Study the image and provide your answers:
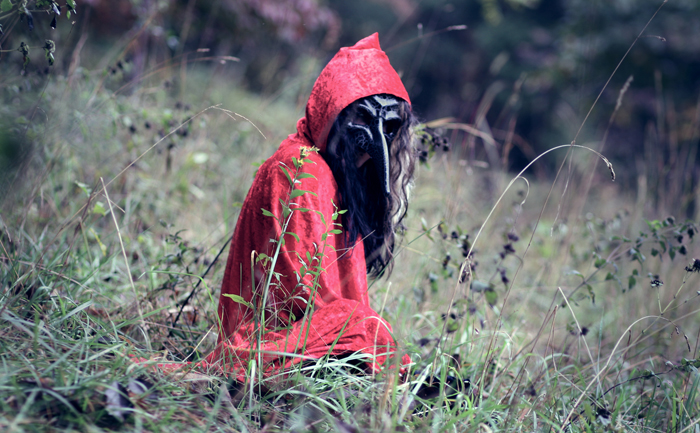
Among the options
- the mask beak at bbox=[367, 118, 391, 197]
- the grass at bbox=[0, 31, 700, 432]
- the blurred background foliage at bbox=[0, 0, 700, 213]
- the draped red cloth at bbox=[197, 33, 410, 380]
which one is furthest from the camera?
the blurred background foliage at bbox=[0, 0, 700, 213]

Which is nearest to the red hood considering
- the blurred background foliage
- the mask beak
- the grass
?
the mask beak

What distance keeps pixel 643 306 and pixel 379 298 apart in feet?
5.72

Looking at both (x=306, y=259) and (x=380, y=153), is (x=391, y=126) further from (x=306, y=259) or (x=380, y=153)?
(x=306, y=259)

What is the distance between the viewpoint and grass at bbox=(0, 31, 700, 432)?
108cm

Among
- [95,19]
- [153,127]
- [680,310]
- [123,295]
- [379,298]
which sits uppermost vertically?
[95,19]

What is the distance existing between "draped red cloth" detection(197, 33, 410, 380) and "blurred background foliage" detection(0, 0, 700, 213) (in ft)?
3.92

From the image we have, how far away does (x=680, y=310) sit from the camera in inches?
112

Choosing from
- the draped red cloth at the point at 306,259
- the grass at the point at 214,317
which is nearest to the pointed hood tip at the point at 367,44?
the draped red cloth at the point at 306,259

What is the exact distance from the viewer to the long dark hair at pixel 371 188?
1.45 m

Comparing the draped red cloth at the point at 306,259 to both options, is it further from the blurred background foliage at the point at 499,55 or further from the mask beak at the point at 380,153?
the blurred background foliage at the point at 499,55

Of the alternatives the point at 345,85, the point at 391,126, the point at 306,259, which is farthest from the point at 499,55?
the point at 306,259

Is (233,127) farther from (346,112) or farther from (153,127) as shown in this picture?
(346,112)

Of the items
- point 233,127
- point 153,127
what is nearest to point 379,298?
point 153,127

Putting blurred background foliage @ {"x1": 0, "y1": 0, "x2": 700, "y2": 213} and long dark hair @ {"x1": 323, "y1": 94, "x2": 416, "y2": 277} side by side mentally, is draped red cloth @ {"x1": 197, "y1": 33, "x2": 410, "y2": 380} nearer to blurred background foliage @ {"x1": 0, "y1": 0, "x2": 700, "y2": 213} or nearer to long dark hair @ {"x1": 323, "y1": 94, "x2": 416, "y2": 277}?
long dark hair @ {"x1": 323, "y1": 94, "x2": 416, "y2": 277}
